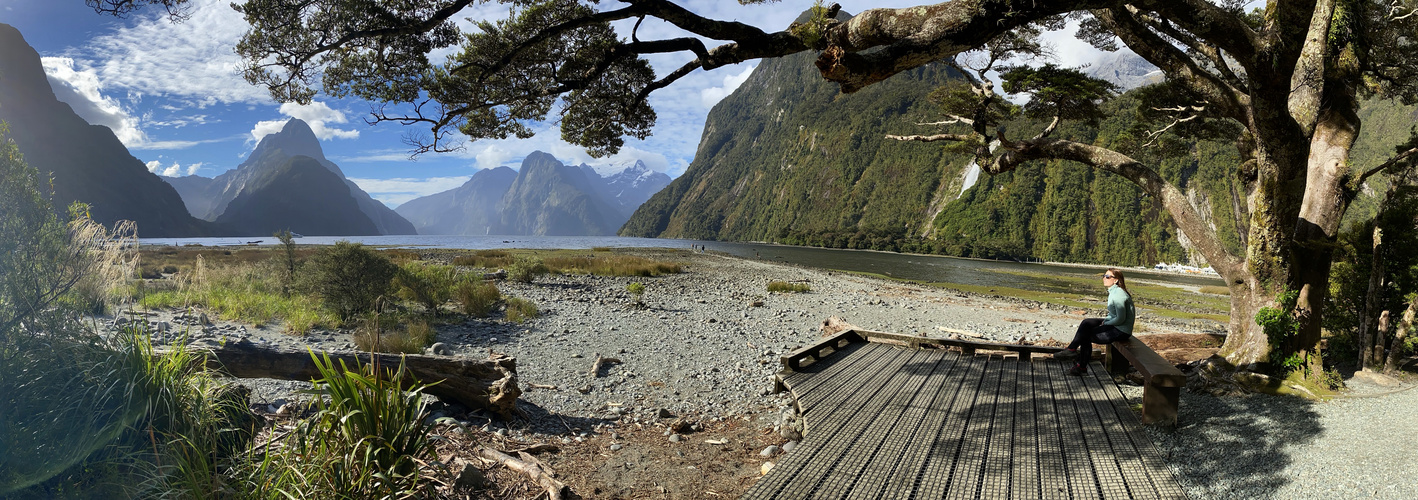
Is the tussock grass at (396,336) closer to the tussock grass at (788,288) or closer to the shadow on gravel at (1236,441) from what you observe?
the shadow on gravel at (1236,441)

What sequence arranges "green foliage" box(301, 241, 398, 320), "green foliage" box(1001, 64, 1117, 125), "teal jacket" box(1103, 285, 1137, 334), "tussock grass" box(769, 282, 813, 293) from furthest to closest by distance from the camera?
"tussock grass" box(769, 282, 813, 293) → "green foliage" box(301, 241, 398, 320) → "green foliage" box(1001, 64, 1117, 125) → "teal jacket" box(1103, 285, 1137, 334)

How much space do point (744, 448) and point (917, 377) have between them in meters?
2.18

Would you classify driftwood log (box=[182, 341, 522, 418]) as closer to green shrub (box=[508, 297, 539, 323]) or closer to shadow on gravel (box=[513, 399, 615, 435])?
shadow on gravel (box=[513, 399, 615, 435])

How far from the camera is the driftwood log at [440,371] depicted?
4676mm

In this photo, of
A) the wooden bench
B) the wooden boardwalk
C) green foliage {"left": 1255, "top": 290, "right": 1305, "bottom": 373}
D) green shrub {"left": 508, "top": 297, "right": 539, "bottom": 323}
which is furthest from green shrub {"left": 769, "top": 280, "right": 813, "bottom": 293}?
the wooden bench

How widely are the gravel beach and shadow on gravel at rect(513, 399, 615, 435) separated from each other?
0.07 ft

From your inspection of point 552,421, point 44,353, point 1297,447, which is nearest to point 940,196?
point 1297,447

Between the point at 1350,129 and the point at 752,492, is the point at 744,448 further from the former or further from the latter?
the point at 1350,129

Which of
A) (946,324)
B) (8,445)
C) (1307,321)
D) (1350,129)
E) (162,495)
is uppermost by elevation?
(1350,129)

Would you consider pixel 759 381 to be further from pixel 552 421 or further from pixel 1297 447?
pixel 1297 447

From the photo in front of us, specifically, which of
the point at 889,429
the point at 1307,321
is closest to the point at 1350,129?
the point at 1307,321

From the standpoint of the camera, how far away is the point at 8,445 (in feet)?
7.05

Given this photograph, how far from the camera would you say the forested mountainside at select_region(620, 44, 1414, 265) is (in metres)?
85.4

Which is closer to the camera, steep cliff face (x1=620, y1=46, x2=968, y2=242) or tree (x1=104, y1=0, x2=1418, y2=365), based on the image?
tree (x1=104, y1=0, x2=1418, y2=365)
